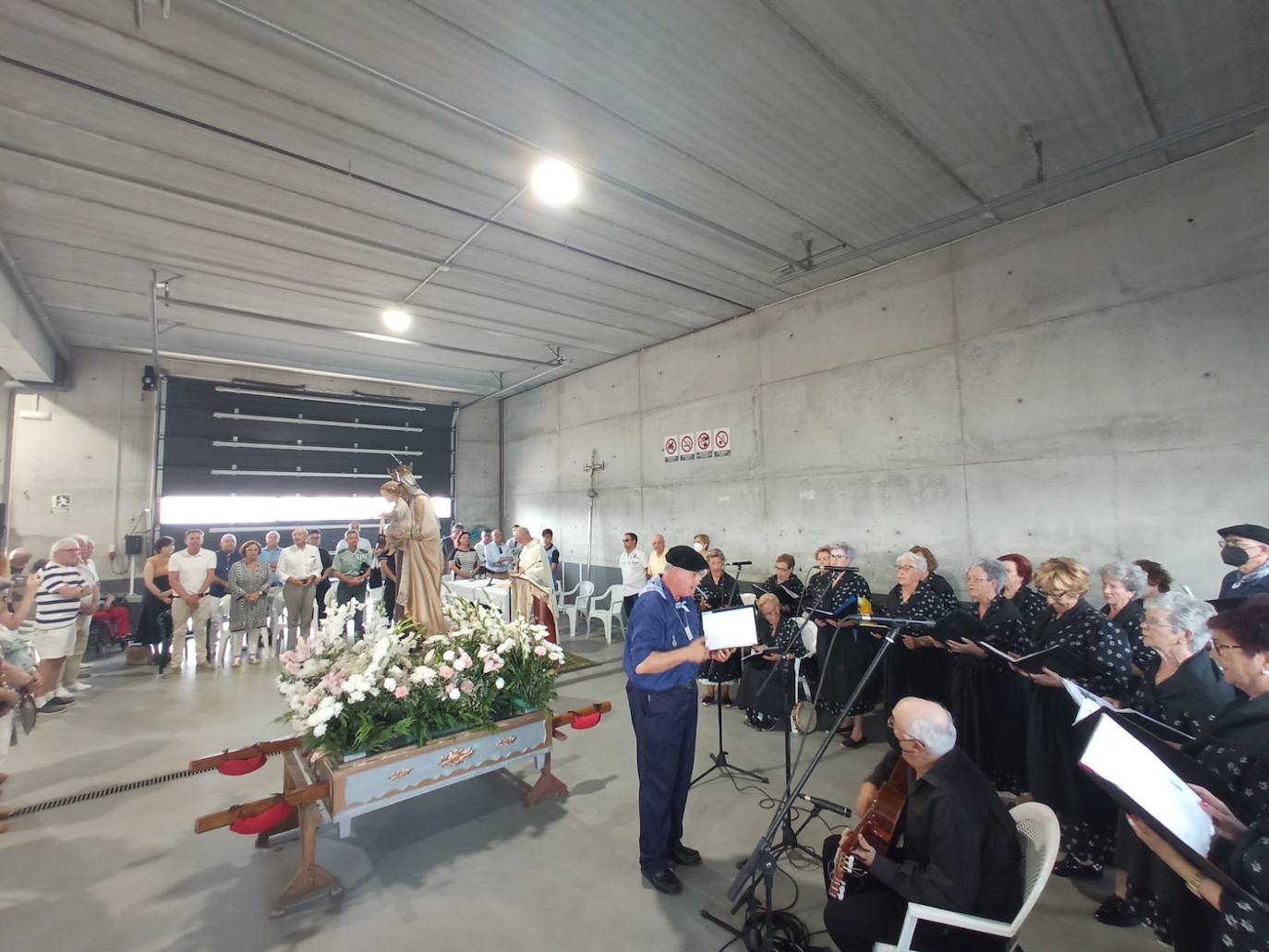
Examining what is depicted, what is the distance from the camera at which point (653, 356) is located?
886cm

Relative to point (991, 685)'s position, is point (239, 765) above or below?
below

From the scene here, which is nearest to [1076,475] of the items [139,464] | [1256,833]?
[1256,833]

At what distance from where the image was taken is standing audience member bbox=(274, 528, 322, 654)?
23.0ft

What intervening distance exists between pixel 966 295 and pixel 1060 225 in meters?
0.85

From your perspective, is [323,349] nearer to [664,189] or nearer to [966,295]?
[664,189]

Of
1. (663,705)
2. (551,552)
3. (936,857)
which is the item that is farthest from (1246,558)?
(551,552)

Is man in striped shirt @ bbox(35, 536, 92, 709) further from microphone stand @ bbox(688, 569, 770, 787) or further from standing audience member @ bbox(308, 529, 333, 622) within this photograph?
microphone stand @ bbox(688, 569, 770, 787)

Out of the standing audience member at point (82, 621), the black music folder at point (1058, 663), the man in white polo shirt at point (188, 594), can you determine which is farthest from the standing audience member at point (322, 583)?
the black music folder at point (1058, 663)

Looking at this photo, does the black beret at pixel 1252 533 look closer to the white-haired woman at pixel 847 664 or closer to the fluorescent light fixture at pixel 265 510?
the white-haired woman at pixel 847 664

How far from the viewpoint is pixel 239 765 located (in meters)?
2.89

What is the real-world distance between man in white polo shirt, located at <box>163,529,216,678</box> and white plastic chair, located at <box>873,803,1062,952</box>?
292 inches

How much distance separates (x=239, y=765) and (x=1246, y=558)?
574cm

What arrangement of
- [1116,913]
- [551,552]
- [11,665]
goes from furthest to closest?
[551,552] → [11,665] → [1116,913]

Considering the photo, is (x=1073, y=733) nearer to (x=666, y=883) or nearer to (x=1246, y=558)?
(x=1246, y=558)
